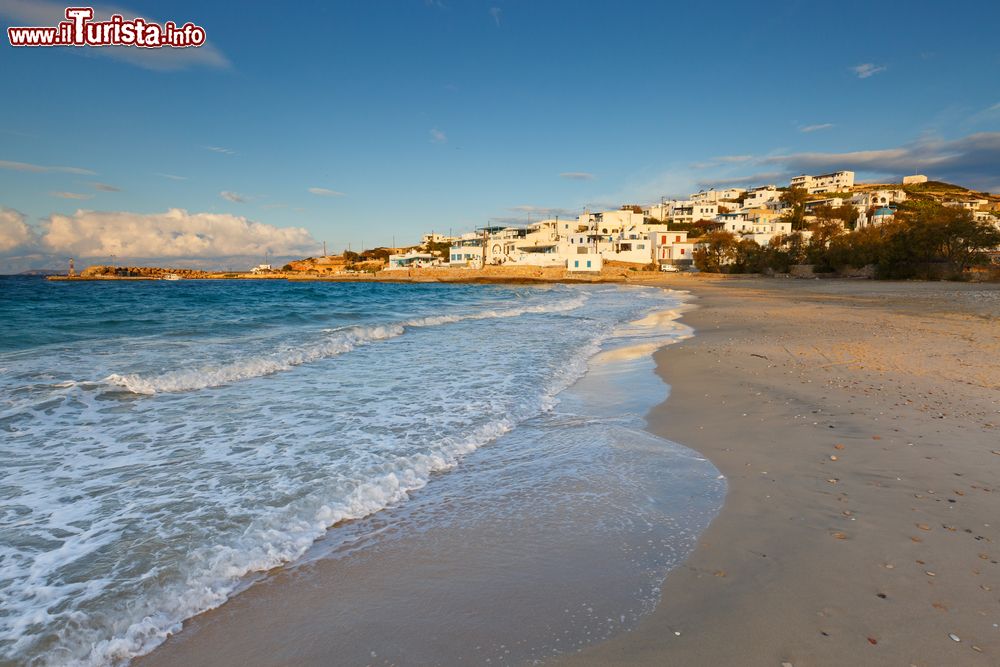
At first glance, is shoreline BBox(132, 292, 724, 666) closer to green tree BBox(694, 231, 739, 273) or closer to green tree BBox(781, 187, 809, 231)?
green tree BBox(694, 231, 739, 273)

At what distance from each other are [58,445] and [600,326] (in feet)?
53.2

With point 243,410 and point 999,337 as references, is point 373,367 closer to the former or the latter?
point 243,410

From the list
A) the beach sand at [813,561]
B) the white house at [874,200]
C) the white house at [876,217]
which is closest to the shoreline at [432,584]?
the beach sand at [813,561]

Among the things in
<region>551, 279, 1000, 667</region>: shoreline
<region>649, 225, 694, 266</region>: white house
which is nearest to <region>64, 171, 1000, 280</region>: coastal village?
<region>649, 225, 694, 266</region>: white house

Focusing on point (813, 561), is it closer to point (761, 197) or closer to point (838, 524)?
point (838, 524)

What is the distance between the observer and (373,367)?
11.5m

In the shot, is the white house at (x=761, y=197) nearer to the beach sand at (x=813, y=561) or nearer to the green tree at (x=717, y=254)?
the green tree at (x=717, y=254)

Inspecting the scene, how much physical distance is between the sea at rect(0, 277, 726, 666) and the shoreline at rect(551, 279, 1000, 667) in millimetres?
308

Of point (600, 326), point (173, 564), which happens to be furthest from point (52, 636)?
point (600, 326)

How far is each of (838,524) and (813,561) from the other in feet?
2.20

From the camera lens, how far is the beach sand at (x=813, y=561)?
8.45ft

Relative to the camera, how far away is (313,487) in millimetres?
4906

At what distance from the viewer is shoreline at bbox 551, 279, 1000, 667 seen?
101 inches

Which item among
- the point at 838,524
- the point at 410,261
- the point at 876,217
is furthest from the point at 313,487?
the point at 410,261
